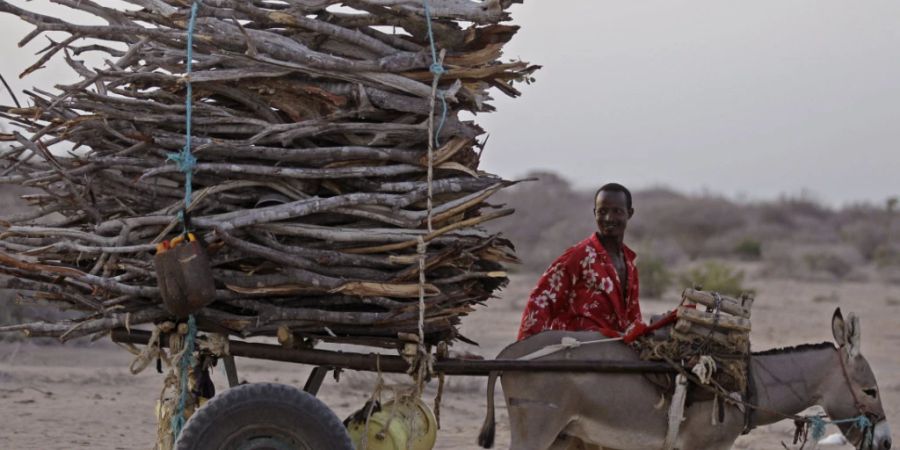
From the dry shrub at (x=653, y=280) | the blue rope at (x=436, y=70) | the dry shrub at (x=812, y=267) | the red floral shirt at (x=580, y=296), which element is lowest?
the red floral shirt at (x=580, y=296)

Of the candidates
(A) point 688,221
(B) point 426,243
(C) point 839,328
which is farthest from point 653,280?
(A) point 688,221

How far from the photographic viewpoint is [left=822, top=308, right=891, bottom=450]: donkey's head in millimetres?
5527

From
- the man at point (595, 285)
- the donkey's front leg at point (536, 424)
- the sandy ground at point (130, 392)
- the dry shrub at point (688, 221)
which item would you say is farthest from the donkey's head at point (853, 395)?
the dry shrub at point (688, 221)

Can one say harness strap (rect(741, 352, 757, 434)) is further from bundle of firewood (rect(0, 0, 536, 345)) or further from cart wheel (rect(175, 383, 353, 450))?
cart wheel (rect(175, 383, 353, 450))

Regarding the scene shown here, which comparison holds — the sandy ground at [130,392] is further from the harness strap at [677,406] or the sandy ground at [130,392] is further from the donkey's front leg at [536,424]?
the harness strap at [677,406]

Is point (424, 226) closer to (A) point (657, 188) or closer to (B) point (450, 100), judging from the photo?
(B) point (450, 100)

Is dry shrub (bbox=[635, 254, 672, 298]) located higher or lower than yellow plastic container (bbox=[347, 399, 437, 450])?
higher

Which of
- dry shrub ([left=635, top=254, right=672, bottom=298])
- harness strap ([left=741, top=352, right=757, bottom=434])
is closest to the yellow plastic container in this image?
harness strap ([left=741, top=352, right=757, bottom=434])

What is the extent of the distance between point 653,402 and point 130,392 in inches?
253

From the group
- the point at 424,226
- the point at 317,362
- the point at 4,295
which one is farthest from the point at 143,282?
the point at 4,295

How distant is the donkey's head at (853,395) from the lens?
18.1 feet

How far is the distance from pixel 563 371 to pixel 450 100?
1390 mm

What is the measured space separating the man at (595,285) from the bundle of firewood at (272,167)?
670 mm

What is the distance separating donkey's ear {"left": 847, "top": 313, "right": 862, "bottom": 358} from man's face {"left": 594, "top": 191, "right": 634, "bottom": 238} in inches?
Answer: 48.2
